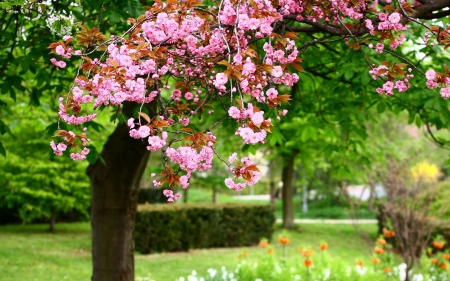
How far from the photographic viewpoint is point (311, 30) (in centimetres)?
304

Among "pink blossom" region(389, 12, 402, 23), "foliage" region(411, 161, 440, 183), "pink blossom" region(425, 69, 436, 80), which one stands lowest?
"foliage" region(411, 161, 440, 183)

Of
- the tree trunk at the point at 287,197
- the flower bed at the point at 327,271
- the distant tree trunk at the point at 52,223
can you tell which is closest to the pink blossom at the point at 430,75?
the flower bed at the point at 327,271

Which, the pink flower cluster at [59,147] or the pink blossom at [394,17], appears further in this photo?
the pink blossom at [394,17]

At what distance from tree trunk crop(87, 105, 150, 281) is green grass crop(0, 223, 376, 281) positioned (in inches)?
122

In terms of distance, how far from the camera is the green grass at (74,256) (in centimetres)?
968

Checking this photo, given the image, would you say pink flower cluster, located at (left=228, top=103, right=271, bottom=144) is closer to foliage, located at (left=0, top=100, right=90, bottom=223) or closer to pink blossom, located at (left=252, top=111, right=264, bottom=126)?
pink blossom, located at (left=252, top=111, right=264, bottom=126)

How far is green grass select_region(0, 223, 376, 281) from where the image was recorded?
9.68 meters

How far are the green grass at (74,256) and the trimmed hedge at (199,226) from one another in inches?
15.0

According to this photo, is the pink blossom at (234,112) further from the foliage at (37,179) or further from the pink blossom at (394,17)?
the foliage at (37,179)

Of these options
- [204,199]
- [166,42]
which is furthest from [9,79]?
[204,199]

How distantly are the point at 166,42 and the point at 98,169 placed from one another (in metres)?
3.19

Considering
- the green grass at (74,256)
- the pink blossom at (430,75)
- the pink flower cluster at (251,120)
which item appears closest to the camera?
the pink flower cluster at (251,120)

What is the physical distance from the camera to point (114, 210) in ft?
17.3

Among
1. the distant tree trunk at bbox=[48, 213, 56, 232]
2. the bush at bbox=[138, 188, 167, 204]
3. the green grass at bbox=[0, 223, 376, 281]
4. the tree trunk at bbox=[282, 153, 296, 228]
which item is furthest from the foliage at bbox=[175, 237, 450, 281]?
the bush at bbox=[138, 188, 167, 204]
